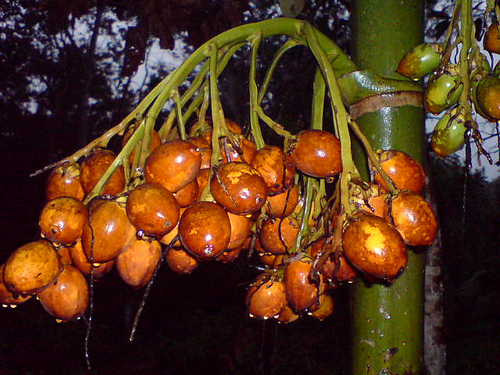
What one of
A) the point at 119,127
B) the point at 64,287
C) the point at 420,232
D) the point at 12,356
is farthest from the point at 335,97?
the point at 12,356

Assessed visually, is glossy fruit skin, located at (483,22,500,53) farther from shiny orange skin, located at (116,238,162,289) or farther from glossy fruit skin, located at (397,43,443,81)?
shiny orange skin, located at (116,238,162,289)

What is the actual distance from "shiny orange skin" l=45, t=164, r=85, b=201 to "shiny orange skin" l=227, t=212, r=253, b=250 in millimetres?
361

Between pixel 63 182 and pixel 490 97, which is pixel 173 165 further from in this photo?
pixel 490 97

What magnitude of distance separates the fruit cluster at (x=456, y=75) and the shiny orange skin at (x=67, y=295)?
854 mm

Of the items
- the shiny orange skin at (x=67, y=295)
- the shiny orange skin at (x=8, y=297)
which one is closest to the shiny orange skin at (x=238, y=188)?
the shiny orange skin at (x=67, y=295)

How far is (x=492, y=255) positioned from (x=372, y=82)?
14357mm

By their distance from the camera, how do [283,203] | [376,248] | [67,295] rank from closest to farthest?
[376,248] < [67,295] < [283,203]

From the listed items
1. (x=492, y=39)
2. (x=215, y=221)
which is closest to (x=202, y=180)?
(x=215, y=221)

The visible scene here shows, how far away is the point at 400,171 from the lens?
96cm

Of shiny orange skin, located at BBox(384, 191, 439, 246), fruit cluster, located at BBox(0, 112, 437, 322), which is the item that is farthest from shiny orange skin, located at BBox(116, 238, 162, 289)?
shiny orange skin, located at BBox(384, 191, 439, 246)

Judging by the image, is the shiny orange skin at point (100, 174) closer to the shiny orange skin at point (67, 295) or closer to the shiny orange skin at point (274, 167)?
the shiny orange skin at point (67, 295)

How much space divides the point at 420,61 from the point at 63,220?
0.84m

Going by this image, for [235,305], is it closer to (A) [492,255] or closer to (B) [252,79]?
(A) [492,255]

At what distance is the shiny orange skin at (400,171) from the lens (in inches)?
37.7
